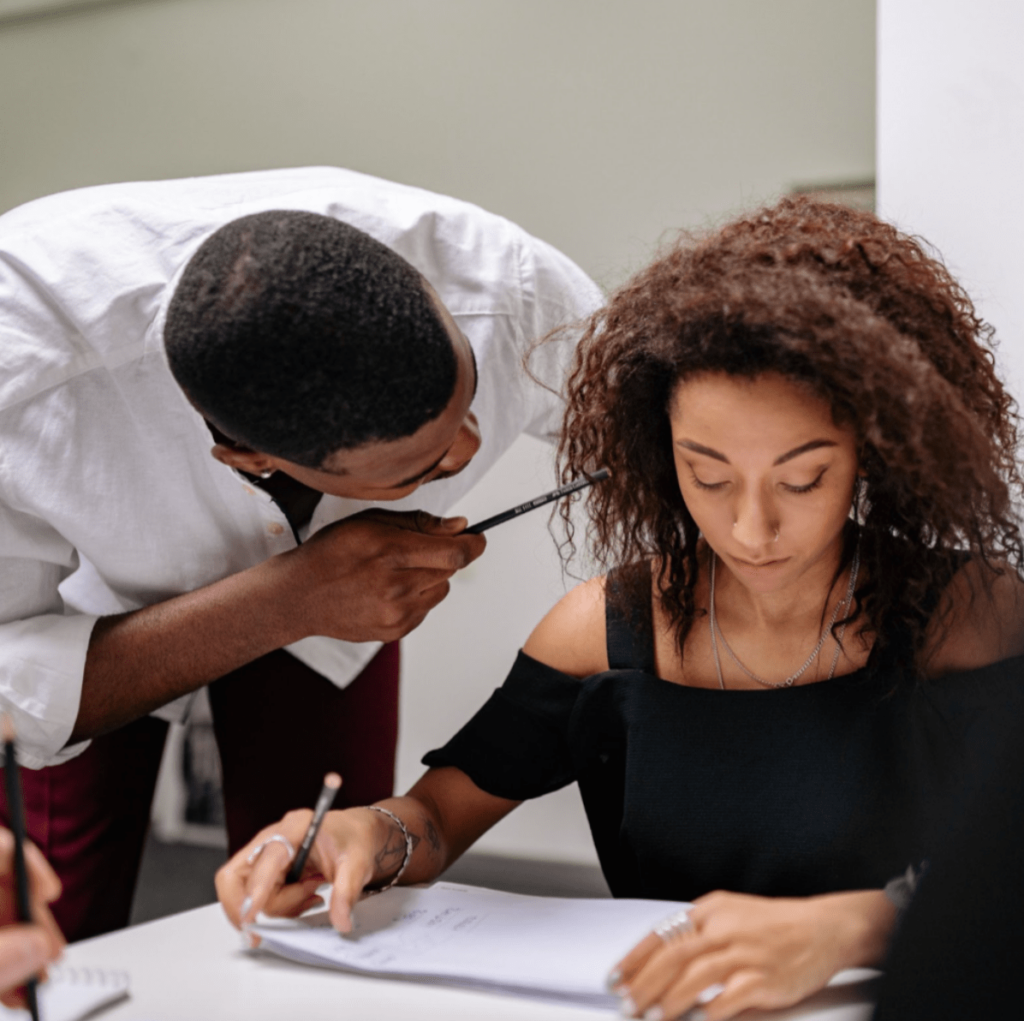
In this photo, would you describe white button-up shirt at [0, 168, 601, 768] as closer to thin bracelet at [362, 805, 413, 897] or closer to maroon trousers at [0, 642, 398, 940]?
maroon trousers at [0, 642, 398, 940]

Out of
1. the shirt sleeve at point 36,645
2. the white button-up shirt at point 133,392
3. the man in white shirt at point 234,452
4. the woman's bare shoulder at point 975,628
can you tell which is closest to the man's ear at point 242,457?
the man in white shirt at point 234,452

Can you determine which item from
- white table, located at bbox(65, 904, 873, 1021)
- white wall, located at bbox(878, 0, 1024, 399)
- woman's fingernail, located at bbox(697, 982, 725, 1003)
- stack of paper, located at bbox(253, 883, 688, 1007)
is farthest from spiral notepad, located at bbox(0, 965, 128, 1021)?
white wall, located at bbox(878, 0, 1024, 399)

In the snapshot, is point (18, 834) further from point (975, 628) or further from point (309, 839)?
point (975, 628)

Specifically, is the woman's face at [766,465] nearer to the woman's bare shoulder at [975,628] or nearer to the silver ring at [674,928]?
the woman's bare shoulder at [975,628]

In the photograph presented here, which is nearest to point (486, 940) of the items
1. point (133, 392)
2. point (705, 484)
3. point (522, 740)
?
point (522, 740)

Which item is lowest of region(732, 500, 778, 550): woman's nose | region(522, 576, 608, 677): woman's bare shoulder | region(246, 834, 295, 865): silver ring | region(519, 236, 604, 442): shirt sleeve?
region(246, 834, 295, 865): silver ring

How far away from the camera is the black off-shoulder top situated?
850mm

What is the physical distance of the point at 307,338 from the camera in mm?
758

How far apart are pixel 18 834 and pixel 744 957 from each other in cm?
42

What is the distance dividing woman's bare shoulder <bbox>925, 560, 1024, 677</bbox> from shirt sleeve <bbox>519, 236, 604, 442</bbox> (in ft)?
1.45

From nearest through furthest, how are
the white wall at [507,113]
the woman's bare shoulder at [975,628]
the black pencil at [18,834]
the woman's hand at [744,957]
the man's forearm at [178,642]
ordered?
1. the black pencil at [18,834]
2. the woman's hand at [744,957]
3. the woman's bare shoulder at [975,628]
4. the man's forearm at [178,642]
5. the white wall at [507,113]

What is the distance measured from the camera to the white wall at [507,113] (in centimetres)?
164

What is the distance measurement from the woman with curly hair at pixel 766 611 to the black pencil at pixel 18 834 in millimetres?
220

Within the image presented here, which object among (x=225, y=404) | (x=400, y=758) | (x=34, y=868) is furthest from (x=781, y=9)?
(x=34, y=868)
